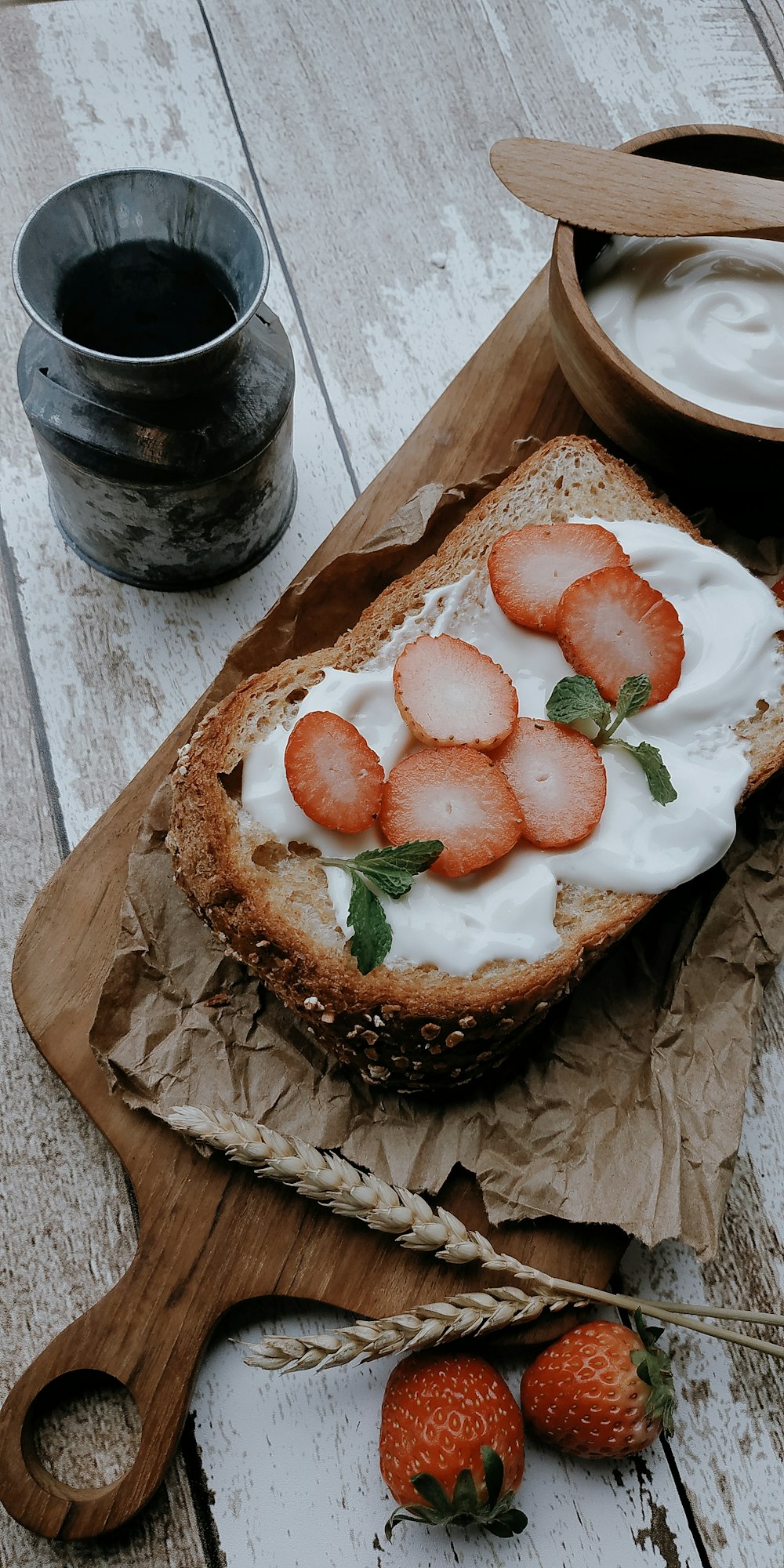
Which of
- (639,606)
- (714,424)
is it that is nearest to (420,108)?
(714,424)

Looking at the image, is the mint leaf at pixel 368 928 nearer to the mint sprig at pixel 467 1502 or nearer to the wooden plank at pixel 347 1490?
the wooden plank at pixel 347 1490

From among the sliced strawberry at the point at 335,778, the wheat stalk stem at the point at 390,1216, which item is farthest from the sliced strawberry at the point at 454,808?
the wheat stalk stem at the point at 390,1216

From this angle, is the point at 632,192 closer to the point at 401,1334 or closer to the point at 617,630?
the point at 617,630

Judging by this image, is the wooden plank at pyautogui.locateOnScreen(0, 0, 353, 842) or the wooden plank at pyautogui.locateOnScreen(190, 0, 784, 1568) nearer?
the wooden plank at pyautogui.locateOnScreen(0, 0, 353, 842)

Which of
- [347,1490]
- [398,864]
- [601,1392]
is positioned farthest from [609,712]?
[347,1490]

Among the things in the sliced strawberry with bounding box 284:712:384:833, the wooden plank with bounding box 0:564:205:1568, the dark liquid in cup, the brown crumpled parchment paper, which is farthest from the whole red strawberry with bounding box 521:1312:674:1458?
the dark liquid in cup

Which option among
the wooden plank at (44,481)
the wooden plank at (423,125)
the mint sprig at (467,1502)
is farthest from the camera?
the wooden plank at (423,125)

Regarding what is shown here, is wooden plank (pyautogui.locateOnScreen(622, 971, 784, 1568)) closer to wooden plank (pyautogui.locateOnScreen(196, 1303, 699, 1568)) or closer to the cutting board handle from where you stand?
wooden plank (pyautogui.locateOnScreen(196, 1303, 699, 1568))

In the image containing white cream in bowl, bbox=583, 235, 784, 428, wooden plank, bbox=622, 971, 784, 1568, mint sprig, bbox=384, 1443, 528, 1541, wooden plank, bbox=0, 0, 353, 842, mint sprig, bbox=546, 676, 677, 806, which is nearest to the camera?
mint sprig, bbox=384, 1443, 528, 1541
